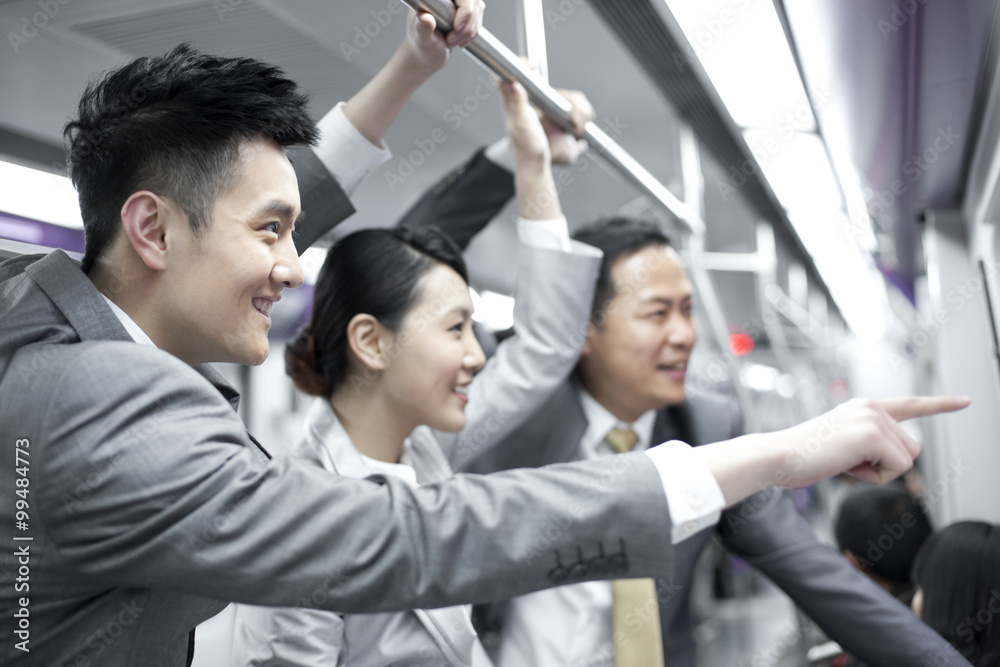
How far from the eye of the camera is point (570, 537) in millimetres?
781

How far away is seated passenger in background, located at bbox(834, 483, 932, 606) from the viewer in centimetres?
228

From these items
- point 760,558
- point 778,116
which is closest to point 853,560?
point 760,558

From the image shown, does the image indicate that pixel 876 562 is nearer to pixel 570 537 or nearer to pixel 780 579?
pixel 780 579

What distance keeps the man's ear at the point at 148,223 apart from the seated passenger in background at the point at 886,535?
2055 millimetres

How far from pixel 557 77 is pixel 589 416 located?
1391 millimetres

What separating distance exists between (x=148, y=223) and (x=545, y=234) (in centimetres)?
86

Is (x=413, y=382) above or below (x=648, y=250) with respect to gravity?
below

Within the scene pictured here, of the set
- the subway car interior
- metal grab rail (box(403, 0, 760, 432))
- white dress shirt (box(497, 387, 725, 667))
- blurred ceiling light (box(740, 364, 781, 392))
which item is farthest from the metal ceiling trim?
blurred ceiling light (box(740, 364, 781, 392))

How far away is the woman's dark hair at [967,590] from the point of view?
1.61 meters

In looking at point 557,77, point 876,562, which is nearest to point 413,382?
point 876,562
